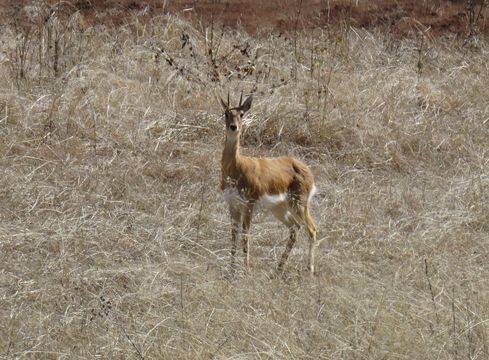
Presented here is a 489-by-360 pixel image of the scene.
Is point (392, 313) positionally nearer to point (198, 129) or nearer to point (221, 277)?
point (221, 277)

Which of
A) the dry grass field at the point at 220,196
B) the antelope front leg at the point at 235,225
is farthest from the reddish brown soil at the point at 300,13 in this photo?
the antelope front leg at the point at 235,225

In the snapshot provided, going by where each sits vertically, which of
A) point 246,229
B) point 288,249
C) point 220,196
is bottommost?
point 220,196

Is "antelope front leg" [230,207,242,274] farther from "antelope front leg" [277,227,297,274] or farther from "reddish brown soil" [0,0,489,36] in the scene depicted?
"reddish brown soil" [0,0,489,36]

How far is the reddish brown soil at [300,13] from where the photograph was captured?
550 inches

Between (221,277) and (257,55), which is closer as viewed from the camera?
(221,277)

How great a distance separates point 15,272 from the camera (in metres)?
5.97

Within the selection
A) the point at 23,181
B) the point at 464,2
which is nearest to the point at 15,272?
the point at 23,181

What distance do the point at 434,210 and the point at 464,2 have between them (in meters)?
9.42

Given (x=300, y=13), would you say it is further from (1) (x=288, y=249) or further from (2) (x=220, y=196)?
(1) (x=288, y=249)

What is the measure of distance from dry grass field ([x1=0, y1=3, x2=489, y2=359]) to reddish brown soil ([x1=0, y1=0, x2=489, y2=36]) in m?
0.81

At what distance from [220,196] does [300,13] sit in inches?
294

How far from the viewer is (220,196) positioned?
7.80 m

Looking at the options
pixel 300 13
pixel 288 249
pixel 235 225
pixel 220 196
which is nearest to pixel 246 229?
pixel 235 225

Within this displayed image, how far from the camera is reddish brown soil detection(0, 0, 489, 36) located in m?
14.0
